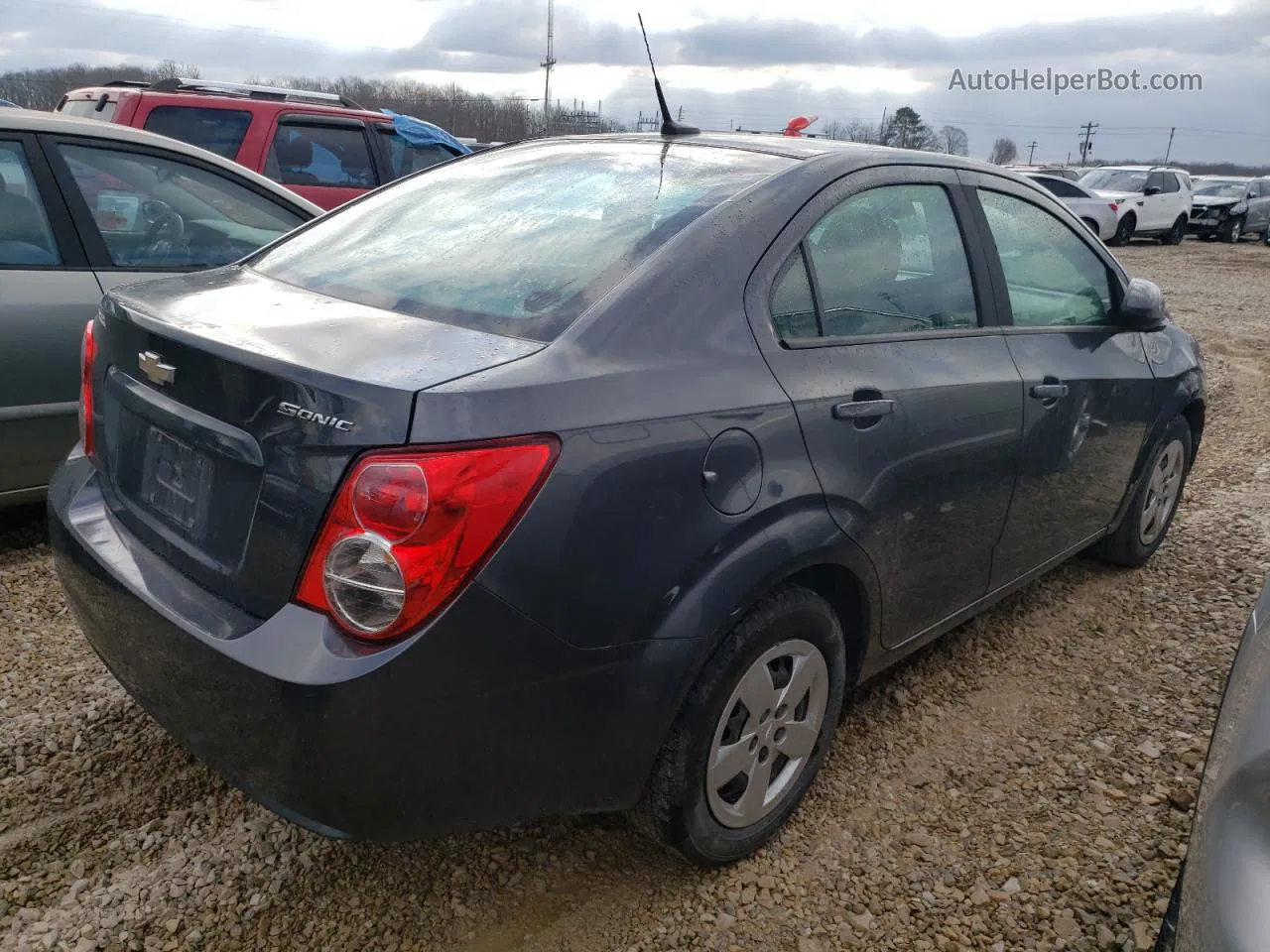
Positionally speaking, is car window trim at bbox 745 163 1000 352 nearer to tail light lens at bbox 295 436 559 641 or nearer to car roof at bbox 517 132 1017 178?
car roof at bbox 517 132 1017 178

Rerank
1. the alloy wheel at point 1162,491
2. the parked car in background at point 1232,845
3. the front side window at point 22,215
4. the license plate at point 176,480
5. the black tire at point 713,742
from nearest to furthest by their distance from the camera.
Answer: the parked car in background at point 1232,845 → the license plate at point 176,480 → the black tire at point 713,742 → the front side window at point 22,215 → the alloy wheel at point 1162,491

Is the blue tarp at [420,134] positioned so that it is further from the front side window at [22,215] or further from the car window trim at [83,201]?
the front side window at [22,215]

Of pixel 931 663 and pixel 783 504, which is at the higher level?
pixel 783 504

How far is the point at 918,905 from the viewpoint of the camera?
2324 millimetres

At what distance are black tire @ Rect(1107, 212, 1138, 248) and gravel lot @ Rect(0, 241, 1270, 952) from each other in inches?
860

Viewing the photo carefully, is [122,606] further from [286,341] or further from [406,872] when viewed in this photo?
[406,872]

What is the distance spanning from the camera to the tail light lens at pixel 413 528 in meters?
1.67

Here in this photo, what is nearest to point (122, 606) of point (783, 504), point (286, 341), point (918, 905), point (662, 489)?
point (286, 341)

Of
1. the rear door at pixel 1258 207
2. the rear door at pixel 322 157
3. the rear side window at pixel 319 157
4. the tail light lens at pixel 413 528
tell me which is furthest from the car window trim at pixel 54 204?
the rear door at pixel 1258 207

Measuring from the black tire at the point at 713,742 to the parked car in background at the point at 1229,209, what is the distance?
28.8m

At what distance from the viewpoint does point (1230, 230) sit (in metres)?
26.4

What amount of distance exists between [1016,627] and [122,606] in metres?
3.01

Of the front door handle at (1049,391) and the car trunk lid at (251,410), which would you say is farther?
the front door handle at (1049,391)

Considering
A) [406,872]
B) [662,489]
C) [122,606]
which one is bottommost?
[406,872]
